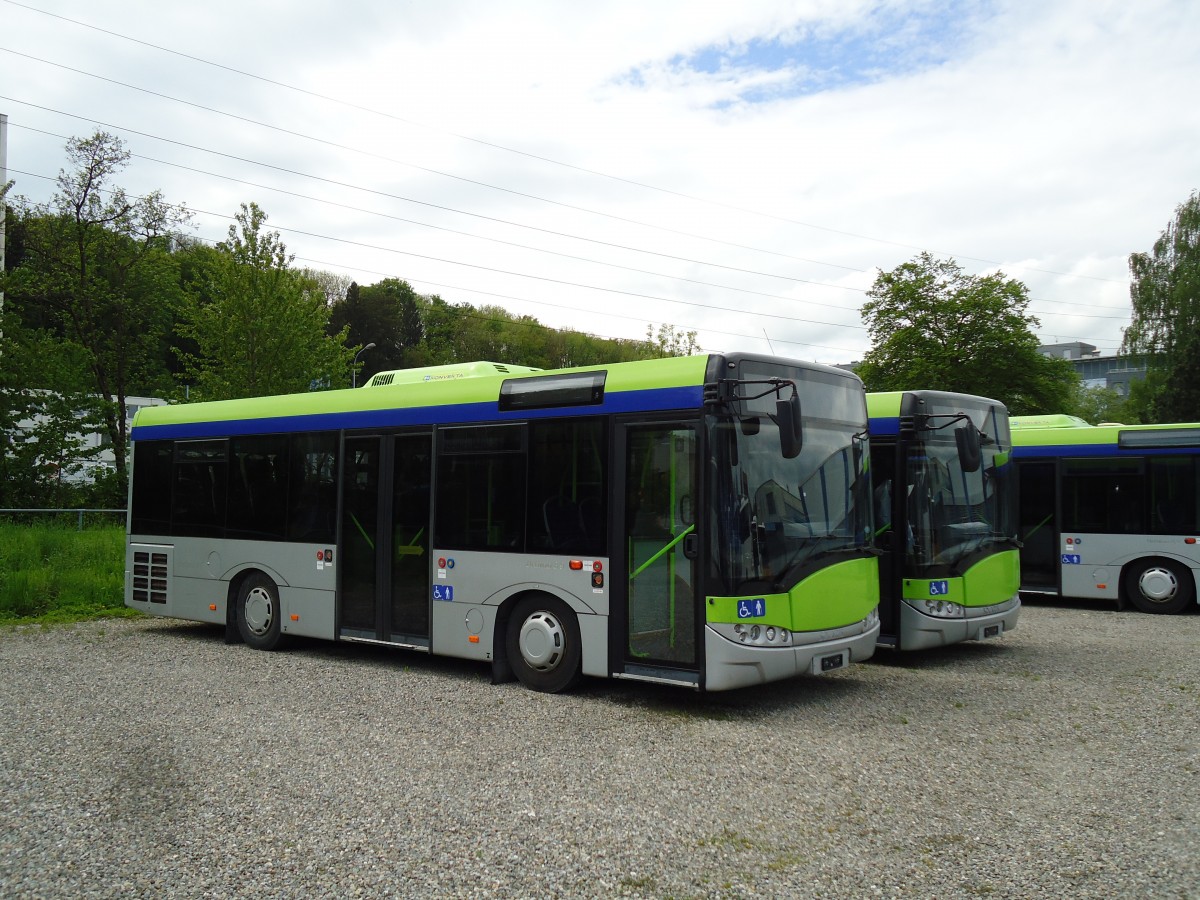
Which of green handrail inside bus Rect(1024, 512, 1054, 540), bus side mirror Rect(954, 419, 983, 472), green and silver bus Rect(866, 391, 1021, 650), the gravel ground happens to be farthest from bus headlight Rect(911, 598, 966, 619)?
green handrail inside bus Rect(1024, 512, 1054, 540)

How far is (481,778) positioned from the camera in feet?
21.0

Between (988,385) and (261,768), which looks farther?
(988,385)

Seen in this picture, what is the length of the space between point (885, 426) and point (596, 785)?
20.7 feet

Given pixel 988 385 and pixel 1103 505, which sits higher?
pixel 988 385

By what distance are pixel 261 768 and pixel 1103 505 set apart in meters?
14.1

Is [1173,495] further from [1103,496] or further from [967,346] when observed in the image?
[967,346]

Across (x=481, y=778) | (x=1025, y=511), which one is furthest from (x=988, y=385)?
(x=481, y=778)

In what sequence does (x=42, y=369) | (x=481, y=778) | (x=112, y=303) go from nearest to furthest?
(x=481, y=778) < (x=42, y=369) < (x=112, y=303)

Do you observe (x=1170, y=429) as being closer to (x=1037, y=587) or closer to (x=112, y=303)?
(x=1037, y=587)

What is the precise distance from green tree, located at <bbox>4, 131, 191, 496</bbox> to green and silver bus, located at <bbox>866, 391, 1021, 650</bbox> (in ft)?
66.4

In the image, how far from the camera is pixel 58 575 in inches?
642

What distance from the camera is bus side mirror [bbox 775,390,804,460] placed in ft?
25.8

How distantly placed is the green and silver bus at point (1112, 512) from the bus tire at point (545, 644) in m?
10.5

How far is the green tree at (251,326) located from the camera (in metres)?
24.7
